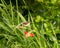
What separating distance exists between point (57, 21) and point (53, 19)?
0.33 feet

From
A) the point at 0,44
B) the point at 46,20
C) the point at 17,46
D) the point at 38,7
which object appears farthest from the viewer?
the point at 38,7

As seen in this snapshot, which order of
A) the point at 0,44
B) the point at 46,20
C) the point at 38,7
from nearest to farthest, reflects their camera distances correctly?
1. the point at 0,44
2. the point at 46,20
3. the point at 38,7

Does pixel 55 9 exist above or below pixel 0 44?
above

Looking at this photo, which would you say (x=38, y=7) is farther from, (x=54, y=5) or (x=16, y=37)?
(x=16, y=37)

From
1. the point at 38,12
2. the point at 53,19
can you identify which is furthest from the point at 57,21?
the point at 38,12

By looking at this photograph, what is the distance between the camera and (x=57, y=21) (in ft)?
9.55

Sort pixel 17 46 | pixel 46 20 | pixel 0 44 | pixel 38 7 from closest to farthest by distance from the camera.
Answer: pixel 17 46
pixel 0 44
pixel 46 20
pixel 38 7

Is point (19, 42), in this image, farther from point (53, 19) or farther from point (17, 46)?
point (53, 19)

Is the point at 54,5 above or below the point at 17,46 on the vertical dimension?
above

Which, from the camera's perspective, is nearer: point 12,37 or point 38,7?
point 12,37

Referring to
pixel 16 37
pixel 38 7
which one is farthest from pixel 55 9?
pixel 16 37

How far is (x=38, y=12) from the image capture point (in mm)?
3182

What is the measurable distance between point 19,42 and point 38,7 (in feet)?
2.98

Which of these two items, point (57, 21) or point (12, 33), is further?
point (57, 21)
